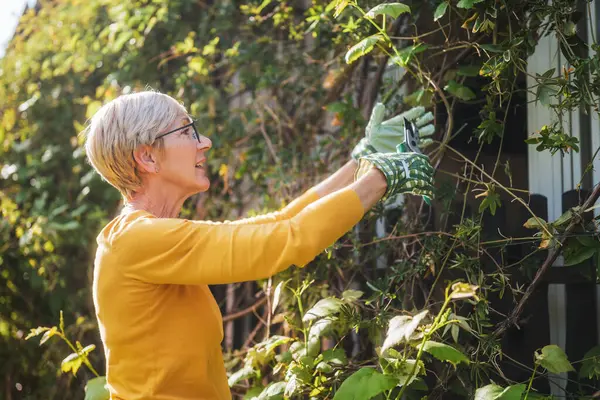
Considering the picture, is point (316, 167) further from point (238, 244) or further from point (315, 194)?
point (238, 244)

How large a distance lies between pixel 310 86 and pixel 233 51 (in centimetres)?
46

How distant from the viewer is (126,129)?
2090mm

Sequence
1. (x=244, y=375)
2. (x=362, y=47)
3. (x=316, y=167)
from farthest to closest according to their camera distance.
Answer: (x=316, y=167) < (x=244, y=375) < (x=362, y=47)

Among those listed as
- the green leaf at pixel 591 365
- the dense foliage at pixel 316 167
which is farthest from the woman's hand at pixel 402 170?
the green leaf at pixel 591 365

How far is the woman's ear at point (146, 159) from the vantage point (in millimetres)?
2101

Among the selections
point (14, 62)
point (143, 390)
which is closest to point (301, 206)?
point (143, 390)

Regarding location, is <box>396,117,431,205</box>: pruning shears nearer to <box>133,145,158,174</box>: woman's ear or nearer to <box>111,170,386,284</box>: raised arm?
<box>111,170,386,284</box>: raised arm

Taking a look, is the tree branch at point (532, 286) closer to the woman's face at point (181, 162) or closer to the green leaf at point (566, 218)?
the green leaf at point (566, 218)

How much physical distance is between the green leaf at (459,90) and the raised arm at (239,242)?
0.72 m

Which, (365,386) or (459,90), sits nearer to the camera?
(365,386)

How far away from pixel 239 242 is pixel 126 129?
0.52 metres

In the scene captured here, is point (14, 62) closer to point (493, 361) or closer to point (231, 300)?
point (231, 300)

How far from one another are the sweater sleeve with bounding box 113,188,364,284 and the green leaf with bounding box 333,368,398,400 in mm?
393

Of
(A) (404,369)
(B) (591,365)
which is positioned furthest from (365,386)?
(B) (591,365)
